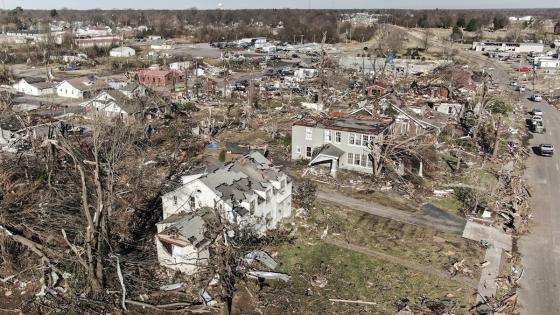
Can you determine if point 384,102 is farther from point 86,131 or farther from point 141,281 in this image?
point 141,281

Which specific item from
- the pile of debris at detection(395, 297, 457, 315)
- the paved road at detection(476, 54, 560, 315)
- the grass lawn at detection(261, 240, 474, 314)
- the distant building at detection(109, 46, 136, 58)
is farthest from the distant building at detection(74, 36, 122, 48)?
the pile of debris at detection(395, 297, 457, 315)

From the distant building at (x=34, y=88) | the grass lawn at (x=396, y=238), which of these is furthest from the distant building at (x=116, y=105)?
the grass lawn at (x=396, y=238)

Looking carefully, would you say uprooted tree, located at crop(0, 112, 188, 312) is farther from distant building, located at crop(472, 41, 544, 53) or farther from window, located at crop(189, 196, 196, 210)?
distant building, located at crop(472, 41, 544, 53)

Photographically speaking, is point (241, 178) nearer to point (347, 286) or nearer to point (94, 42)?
point (347, 286)

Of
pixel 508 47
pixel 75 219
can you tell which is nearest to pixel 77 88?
pixel 75 219

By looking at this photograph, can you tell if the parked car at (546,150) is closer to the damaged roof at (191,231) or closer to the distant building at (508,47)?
the damaged roof at (191,231)

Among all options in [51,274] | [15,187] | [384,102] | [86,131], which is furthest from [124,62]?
[51,274]

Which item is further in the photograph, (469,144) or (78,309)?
(469,144)

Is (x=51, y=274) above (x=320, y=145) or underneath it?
underneath
